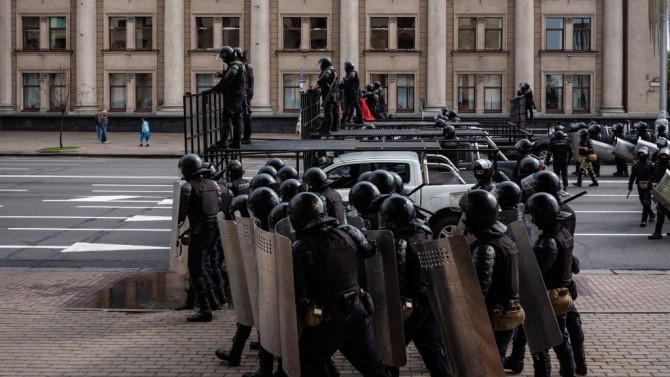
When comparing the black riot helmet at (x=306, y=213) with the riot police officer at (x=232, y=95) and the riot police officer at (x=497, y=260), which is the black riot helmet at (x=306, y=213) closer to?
the riot police officer at (x=497, y=260)

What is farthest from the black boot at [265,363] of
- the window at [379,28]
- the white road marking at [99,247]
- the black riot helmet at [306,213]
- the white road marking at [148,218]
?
the window at [379,28]

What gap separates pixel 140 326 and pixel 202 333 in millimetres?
864

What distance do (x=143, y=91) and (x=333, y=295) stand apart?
51249 millimetres

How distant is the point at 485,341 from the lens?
7.71m

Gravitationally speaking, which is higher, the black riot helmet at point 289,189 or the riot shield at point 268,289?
the black riot helmet at point 289,189

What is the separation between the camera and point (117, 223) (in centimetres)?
2198

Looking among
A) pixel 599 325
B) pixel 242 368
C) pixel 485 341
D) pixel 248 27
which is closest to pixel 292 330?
pixel 485 341

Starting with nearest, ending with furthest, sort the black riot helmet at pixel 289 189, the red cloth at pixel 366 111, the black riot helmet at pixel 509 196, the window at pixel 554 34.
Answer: the black riot helmet at pixel 509 196
the black riot helmet at pixel 289 189
the red cloth at pixel 366 111
the window at pixel 554 34

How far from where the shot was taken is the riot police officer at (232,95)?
A: 50.7 ft

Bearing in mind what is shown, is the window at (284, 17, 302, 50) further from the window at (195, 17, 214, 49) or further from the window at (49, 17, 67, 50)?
the window at (49, 17, 67, 50)

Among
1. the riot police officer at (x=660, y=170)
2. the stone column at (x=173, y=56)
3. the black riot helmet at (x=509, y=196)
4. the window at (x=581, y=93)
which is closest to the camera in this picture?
the black riot helmet at (x=509, y=196)

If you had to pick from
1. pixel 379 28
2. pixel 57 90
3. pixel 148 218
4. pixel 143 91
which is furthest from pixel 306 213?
pixel 57 90

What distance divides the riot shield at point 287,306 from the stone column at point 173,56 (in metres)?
49.4

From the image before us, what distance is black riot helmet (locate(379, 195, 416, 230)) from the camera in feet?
28.1
